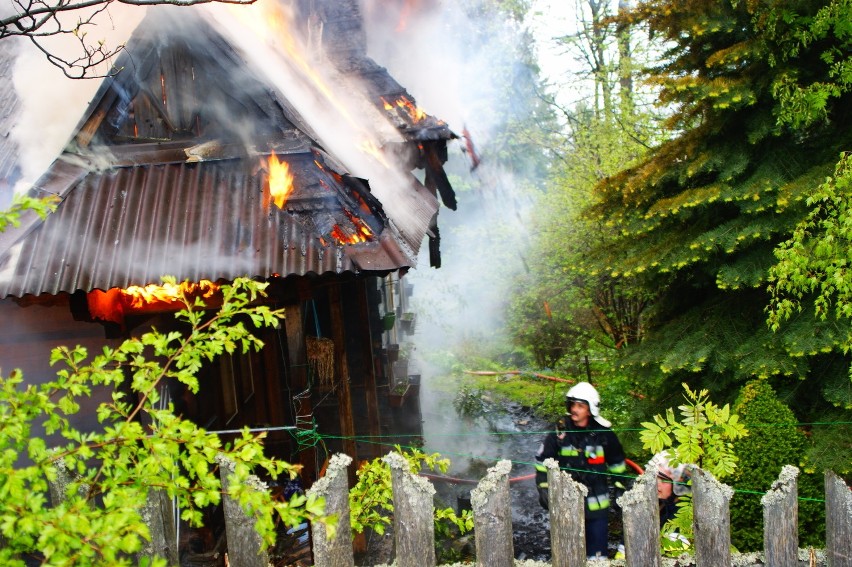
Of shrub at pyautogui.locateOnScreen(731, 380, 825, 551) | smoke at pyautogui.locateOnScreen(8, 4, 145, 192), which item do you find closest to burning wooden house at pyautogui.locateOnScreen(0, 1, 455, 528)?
smoke at pyautogui.locateOnScreen(8, 4, 145, 192)

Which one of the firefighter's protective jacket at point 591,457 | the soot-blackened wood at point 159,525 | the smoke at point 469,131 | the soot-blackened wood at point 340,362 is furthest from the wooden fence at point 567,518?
the smoke at point 469,131

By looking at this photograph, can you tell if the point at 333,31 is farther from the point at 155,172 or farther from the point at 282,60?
the point at 155,172

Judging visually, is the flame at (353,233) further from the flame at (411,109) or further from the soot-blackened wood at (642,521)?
the flame at (411,109)

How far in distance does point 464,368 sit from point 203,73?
563 inches

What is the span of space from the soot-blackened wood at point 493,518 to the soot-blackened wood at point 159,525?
1487 mm

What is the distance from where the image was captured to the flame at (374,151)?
29.0ft

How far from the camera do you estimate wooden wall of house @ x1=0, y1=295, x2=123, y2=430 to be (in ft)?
18.9

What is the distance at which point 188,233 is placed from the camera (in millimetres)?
5207

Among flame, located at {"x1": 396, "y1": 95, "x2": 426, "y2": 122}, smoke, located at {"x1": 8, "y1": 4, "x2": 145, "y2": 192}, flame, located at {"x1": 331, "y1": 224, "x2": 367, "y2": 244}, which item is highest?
flame, located at {"x1": 396, "y1": 95, "x2": 426, "y2": 122}

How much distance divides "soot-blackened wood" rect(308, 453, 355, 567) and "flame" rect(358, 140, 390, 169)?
261 inches

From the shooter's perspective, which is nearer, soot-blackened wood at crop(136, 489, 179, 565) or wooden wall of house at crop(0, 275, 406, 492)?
soot-blackened wood at crop(136, 489, 179, 565)

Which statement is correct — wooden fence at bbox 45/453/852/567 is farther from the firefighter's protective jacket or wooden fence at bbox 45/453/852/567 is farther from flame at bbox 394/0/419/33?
flame at bbox 394/0/419/33

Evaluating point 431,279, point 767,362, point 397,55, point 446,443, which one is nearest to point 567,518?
point 767,362

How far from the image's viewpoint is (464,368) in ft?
61.6
